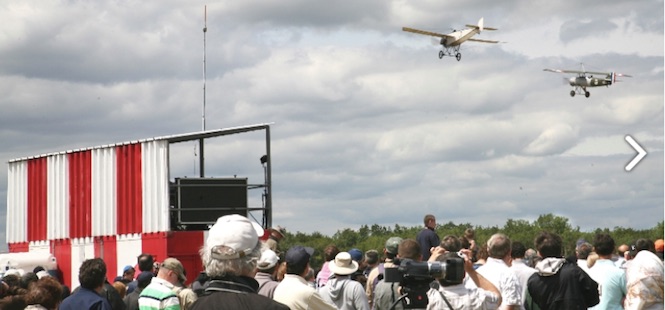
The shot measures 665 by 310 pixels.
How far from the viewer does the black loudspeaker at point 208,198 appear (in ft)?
66.4

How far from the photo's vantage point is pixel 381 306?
11008 millimetres

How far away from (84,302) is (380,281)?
375 centimetres

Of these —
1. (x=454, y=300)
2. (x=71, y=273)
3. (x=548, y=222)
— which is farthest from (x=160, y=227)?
(x=548, y=222)

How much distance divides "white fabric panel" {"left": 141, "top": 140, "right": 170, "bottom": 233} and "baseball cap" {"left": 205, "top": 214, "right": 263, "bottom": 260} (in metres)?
14.8

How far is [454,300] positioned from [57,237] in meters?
17.0

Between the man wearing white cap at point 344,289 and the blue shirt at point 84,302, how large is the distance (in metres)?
2.36

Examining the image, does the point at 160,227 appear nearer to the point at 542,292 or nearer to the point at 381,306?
the point at 381,306

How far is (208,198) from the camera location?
20.5 m

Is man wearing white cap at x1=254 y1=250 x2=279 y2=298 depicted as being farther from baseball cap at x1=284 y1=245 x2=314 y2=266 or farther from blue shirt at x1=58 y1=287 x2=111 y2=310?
blue shirt at x1=58 y1=287 x2=111 y2=310

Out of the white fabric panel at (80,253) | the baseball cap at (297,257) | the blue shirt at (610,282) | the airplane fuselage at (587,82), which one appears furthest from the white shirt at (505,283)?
the airplane fuselage at (587,82)

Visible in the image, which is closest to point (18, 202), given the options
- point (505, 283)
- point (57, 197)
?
point (57, 197)

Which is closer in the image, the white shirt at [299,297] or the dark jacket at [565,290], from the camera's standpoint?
the white shirt at [299,297]

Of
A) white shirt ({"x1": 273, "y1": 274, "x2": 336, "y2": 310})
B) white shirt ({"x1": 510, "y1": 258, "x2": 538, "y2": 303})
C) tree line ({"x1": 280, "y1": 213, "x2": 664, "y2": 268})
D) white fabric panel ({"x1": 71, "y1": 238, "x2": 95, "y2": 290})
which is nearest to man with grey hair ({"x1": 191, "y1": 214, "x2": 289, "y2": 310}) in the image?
white shirt ({"x1": 273, "y1": 274, "x2": 336, "y2": 310})

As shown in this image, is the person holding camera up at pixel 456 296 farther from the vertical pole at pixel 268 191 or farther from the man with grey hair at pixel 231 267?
the vertical pole at pixel 268 191
